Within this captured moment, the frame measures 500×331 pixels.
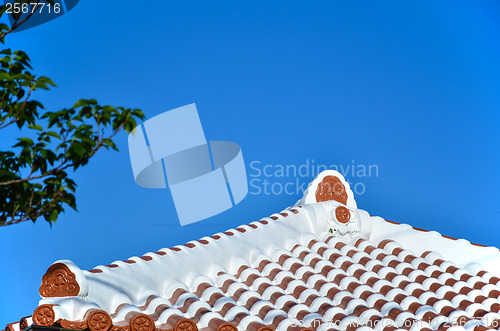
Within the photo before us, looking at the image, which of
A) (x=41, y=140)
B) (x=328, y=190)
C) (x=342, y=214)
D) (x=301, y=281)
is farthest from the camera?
(x=328, y=190)

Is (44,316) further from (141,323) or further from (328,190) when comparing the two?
(328,190)

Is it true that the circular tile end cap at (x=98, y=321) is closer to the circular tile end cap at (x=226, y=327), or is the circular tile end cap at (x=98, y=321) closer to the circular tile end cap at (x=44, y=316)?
the circular tile end cap at (x=44, y=316)

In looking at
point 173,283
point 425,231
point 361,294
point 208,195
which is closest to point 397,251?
point 425,231

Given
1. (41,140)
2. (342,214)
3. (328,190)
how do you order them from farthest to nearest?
(328,190) < (342,214) < (41,140)

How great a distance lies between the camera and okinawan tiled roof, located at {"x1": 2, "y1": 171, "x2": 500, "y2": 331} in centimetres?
795

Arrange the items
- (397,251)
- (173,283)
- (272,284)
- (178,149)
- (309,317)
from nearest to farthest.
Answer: (309,317), (173,283), (272,284), (397,251), (178,149)

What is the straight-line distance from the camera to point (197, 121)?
23234mm

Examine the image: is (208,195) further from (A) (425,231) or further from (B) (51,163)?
(B) (51,163)

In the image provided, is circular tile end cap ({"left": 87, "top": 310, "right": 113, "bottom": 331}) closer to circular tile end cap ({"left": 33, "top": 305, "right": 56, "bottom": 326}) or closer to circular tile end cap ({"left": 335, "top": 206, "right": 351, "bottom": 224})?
circular tile end cap ({"left": 33, "top": 305, "right": 56, "bottom": 326})

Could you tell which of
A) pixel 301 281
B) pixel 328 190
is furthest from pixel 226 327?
pixel 328 190

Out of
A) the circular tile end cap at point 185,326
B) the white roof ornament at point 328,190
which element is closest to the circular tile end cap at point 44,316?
the circular tile end cap at point 185,326

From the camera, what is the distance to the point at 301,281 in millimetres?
10211

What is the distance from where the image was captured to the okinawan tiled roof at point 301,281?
7945 mm

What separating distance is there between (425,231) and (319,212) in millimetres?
2057
